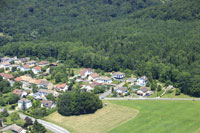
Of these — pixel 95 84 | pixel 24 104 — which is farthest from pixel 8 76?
pixel 95 84

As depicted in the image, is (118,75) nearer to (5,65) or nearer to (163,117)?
(163,117)

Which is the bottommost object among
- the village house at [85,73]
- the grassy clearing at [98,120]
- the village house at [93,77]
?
the grassy clearing at [98,120]

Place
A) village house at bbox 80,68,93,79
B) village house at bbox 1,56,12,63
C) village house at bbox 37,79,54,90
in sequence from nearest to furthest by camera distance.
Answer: village house at bbox 37,79,54,90 → village house at bbox 80,68,93,79 → village house at bbox 1,56,12,63

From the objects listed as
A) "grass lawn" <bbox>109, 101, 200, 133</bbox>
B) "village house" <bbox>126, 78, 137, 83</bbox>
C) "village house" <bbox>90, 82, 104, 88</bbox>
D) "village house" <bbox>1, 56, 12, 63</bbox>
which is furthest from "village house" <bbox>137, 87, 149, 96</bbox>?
"village house" <bbox>1, 56, 12, 63</bbox>

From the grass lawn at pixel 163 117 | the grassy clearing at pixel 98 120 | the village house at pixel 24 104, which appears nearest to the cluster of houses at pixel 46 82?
the village house at pixel 24 104

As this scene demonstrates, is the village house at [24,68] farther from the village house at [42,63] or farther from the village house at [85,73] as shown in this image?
the village house at [85,73]

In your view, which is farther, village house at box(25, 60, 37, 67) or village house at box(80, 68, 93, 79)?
village house at box(25, 60, 37, 67)

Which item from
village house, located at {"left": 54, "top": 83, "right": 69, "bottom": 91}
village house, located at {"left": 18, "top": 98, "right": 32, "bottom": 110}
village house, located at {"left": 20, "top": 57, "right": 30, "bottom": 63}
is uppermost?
village house, located at {"left": 20, "top": 57, "right": 30, "bottom": 63}

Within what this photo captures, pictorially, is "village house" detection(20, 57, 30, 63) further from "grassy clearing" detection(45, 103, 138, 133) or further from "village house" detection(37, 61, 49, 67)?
"grassy clearing" detection(45, 103, 138, 133)
